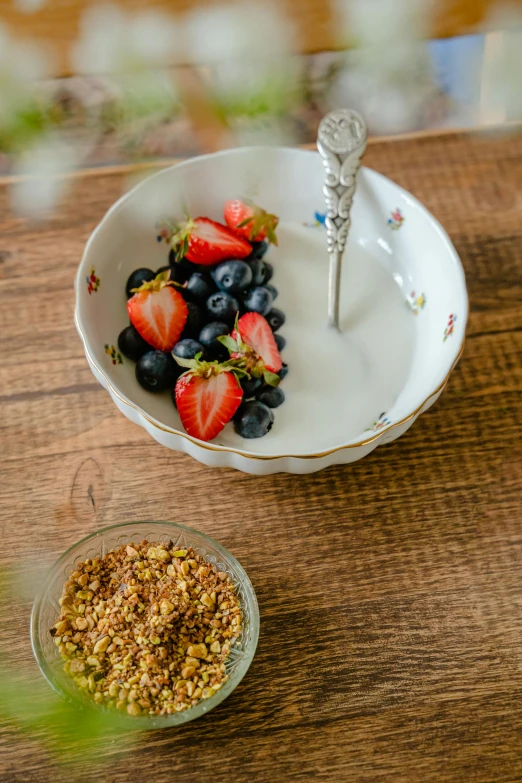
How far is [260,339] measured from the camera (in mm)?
1030

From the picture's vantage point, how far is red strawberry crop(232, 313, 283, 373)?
1023 millimetres

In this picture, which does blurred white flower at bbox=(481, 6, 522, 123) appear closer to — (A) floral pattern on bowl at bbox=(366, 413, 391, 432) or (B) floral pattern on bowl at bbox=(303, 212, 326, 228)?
(B) floral pattern on bowl at bbox=(303, 212, 326, 228)

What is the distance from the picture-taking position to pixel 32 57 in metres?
1.50

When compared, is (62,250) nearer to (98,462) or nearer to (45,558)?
(98,462)

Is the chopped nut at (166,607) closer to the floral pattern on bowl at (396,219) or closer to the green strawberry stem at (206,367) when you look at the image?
the green strawberry stem at (206,367)

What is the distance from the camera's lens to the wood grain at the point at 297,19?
152 cm

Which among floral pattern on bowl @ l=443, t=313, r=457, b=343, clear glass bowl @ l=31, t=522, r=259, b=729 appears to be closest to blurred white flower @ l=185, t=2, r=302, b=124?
floral pattern on bowl @ l=443, t=313, r=457, b=343

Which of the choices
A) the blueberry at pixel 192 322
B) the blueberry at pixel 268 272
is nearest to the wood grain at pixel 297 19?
the blueberry at pixel 268 272

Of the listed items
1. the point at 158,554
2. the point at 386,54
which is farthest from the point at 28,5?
the point at 158,554

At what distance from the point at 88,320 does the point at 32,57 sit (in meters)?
0.76

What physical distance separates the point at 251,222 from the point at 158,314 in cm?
20

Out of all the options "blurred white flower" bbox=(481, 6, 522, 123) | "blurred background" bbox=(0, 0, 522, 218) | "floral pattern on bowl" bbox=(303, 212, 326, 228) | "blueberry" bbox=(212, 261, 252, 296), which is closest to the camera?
"blueberry" bbox=(212, 261, 252, 296)

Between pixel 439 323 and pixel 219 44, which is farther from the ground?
pixel 219 44

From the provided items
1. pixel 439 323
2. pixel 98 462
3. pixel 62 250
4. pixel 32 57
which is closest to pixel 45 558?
pixel 98 462
